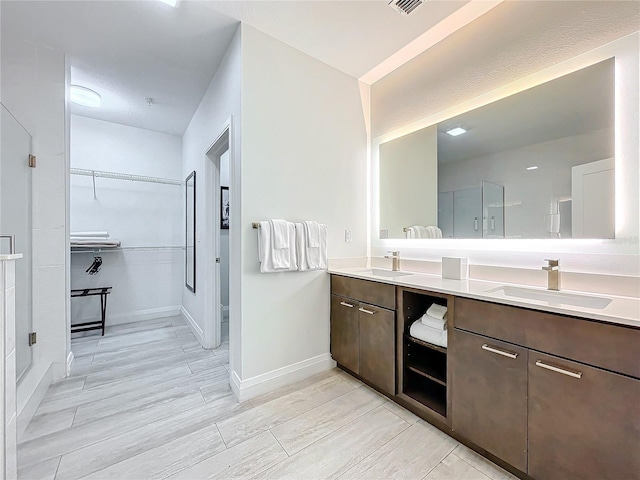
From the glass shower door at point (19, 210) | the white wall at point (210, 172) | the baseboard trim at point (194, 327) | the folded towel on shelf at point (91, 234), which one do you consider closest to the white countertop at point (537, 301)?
the white wall at point (210, 172)

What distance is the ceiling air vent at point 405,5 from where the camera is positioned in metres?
1.74

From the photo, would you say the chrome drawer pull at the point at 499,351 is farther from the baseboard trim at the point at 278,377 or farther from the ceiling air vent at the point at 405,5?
the ceiling air vent at the point at 405,5

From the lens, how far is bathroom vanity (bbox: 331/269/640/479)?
1.02 meters

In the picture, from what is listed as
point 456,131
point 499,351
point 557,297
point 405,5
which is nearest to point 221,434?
point 499,351

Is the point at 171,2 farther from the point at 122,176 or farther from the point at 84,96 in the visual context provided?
the point at 122,176

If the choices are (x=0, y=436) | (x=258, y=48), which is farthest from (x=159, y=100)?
(x=0, y=436)

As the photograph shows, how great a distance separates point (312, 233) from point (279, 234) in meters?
0.31

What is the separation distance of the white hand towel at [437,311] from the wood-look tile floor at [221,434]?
68 centimetres

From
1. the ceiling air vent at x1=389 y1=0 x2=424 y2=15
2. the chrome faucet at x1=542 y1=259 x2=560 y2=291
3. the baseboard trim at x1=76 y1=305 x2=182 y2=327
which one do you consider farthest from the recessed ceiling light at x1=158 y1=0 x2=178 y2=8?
the baseboard trim at x1=76 y1=305 x2=182 y2=327

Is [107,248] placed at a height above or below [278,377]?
above

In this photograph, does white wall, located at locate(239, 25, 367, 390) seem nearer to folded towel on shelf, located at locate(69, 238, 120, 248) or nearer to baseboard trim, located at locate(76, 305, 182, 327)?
folded towel on shelf, located at locate(69, 238, 120, 248)

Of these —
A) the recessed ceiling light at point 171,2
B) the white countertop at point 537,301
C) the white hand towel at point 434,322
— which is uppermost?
the recessed ceiling light at point 171,2

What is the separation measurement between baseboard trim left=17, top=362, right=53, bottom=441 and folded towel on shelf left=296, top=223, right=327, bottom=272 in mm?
1889

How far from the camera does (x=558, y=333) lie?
115 cm
